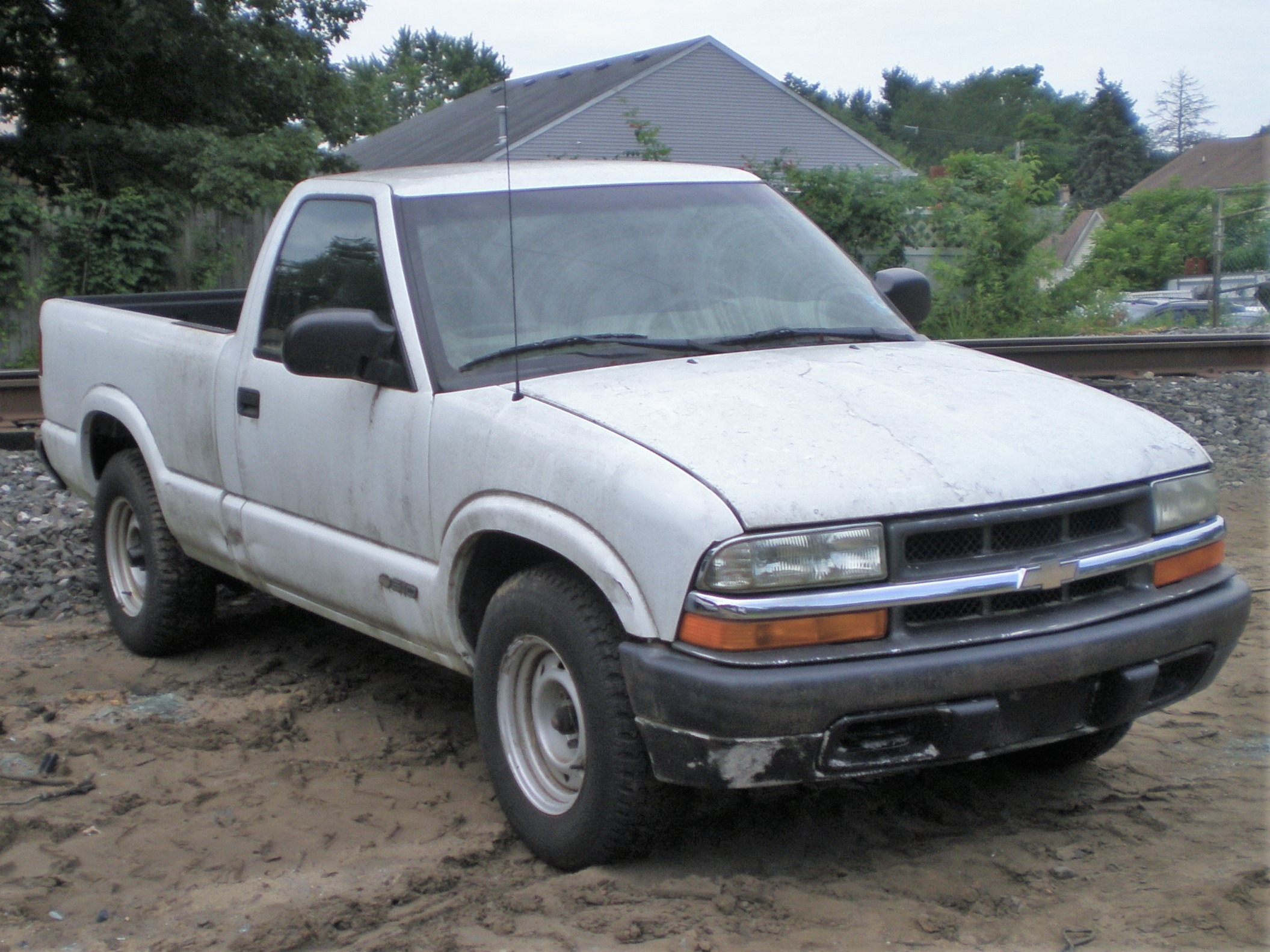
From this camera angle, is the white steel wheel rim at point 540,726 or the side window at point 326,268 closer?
the white steel wheel rim at point 540,726

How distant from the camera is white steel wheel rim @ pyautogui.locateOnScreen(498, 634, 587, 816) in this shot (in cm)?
330

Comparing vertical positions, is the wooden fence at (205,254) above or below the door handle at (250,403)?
above

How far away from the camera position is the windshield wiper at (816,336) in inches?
153

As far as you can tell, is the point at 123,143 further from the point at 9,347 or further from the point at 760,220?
the point at 760,220

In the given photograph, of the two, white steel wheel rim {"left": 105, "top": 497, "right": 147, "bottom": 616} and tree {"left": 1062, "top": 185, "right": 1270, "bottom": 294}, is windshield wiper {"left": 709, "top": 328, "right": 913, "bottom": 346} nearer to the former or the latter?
white steel wheel rim {"left": 105, "top": 497, "right": 147, "bottom": 616}

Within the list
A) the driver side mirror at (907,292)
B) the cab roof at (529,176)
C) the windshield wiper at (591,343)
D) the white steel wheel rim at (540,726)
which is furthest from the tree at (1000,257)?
the white steel wheel rim at (540,726)

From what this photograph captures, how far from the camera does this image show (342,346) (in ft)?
12.0

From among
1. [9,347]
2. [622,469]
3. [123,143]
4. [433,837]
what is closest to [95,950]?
[433,837]

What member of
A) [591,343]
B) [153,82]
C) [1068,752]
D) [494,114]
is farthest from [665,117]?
[1068,752]

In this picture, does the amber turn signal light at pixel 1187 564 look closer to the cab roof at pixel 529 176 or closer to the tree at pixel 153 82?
the cab roof at pixel 529 176

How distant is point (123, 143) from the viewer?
59.1 ft

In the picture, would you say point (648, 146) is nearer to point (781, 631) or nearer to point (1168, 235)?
point (1168, 235)

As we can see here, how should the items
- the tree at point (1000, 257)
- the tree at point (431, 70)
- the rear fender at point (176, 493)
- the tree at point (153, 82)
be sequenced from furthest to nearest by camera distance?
1. the tree at point (431, 70)
2. the tree at point (153, 82)
3. the tree at point (1000, 257)
4. the rear fender at point (176, 493)

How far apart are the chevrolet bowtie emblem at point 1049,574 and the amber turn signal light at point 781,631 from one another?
1.17 feet
